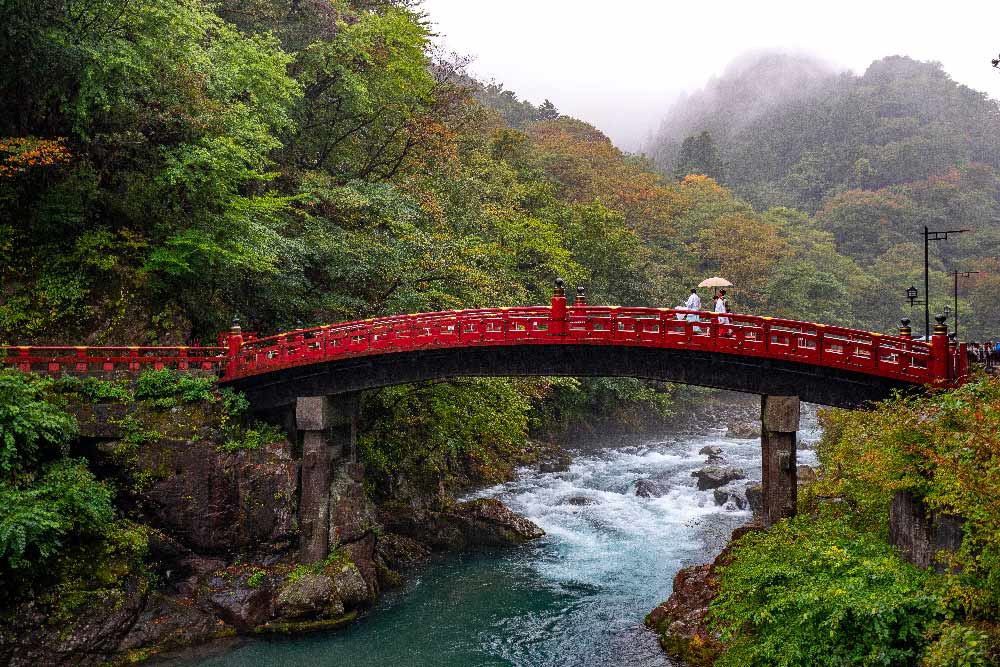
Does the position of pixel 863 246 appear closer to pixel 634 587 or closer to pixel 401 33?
pixel 401 33

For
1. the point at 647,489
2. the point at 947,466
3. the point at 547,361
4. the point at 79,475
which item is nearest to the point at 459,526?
the point at 547,361

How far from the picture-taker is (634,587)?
23.7 meters

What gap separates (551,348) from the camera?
2159 centimetres

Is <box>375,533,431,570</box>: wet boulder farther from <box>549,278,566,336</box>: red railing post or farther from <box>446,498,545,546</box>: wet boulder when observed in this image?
<box>549,278,566,336</box>: red railing post

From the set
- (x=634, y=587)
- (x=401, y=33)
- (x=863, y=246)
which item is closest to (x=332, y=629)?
(x=634, y=587)

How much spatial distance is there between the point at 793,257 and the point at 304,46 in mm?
46286

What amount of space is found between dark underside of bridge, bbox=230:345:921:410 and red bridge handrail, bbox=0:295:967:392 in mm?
469

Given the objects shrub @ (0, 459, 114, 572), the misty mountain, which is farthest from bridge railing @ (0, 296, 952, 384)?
the misty mountain

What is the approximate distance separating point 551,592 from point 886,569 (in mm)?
11339

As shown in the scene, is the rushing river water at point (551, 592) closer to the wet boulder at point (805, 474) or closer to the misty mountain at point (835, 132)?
the wet boulder at point (805, 474)

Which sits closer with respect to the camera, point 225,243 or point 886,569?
point 886,569

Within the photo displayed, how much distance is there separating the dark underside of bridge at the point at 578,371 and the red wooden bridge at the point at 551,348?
0.04 meters

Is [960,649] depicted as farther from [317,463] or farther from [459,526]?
[459,526]

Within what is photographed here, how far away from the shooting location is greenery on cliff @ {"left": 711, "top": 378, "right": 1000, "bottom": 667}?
12016 millimetres
